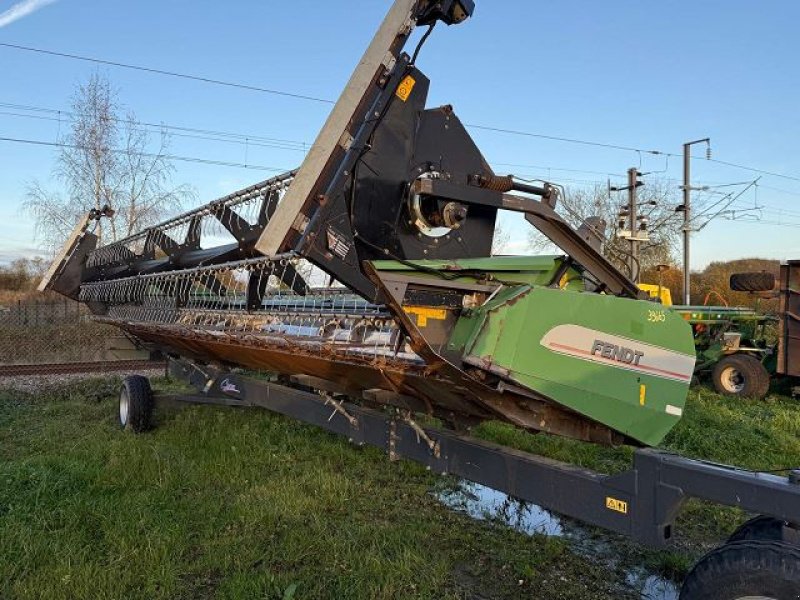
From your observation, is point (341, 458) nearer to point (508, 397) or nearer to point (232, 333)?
point (232, 333)

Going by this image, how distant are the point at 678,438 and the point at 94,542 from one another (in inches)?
234

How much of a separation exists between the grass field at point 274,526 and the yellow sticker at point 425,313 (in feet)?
5.14

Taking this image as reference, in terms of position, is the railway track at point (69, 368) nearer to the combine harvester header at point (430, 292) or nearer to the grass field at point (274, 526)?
the grass field at point (274, 526)

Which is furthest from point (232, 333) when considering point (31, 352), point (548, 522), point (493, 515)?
point (31, 352)

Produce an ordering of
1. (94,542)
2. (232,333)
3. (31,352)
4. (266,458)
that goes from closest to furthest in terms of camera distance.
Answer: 1. (94,542)
2. (232,333)
3. (266,458)
4. (31,352)

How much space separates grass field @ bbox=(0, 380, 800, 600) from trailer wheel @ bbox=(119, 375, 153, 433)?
0.26 meters

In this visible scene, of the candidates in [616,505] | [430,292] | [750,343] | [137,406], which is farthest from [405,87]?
[750,343]

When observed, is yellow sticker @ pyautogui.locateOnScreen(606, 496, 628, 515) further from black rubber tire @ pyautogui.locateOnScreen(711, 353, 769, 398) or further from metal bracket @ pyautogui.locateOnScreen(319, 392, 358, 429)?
black rubber tire @ pyautogui.locateOnScreen(711, 353, 769, 398)

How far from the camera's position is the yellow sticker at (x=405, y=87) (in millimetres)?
4043

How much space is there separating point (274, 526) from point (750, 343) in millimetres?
10397

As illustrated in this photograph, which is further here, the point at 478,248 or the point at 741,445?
the point at 741,445

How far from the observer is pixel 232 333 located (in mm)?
5262

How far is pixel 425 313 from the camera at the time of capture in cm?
304

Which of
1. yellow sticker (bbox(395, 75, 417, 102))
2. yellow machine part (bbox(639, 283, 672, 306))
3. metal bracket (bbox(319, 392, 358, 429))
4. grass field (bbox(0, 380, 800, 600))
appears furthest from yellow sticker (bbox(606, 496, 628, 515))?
yellow sticker (bbox(395, 75, 417, 102))
